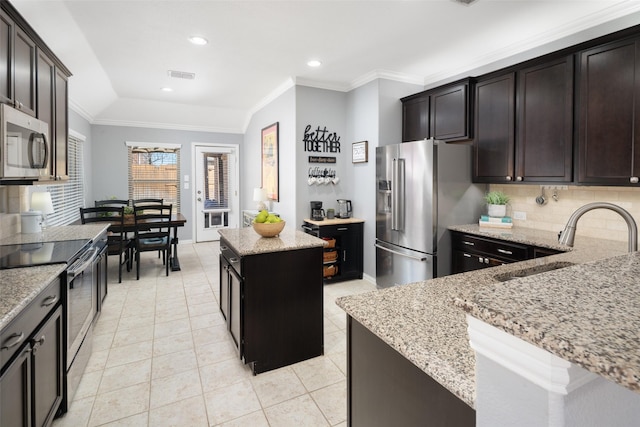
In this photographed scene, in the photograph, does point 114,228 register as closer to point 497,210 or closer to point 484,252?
point 484,252

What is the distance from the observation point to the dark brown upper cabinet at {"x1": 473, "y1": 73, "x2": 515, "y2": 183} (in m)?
3.25

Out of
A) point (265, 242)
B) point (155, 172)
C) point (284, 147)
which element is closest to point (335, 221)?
point (284, 147)

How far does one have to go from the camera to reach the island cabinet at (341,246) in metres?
4.37

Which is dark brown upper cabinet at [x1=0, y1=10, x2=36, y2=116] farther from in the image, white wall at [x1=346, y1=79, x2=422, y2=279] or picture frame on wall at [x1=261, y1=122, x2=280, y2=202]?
white wall at [x1=346, y1=79, x2=422, y2=279]

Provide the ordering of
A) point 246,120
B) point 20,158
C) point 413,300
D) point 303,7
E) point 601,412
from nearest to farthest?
point 601,412 < point 413,300 < point 20,158 < point 303,7 < point 246,120

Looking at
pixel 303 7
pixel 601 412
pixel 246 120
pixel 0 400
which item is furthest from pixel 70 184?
pixel 601 412

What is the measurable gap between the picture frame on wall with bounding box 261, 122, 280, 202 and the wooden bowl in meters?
2.49

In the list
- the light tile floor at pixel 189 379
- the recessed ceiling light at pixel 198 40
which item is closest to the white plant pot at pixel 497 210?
the light tile floor at pixel 189 379

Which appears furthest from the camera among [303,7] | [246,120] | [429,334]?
[246,120]

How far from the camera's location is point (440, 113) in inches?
153

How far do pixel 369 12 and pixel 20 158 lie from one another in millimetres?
2685

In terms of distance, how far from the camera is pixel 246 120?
709cm

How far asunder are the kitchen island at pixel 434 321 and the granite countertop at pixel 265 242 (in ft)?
3.65

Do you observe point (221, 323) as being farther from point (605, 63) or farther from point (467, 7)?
point (605, 63)
